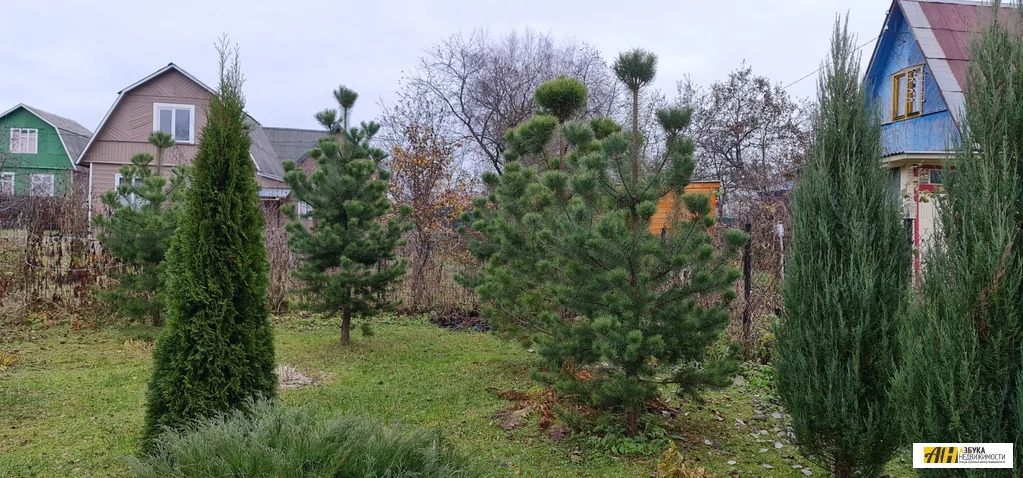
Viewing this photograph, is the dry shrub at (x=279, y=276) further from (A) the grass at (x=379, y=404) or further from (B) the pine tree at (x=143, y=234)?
(B) the pine tree at (x=143, y=234)

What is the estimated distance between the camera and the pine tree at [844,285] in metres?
3.44

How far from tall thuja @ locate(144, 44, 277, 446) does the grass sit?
1.67 ft

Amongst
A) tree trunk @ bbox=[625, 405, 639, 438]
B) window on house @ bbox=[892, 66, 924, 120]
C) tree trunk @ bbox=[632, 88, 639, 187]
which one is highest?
window on house @ bbox=[892, 66, 924, 120]

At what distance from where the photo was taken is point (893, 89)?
12.3 metres

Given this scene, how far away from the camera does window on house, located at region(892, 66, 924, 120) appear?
1145cm

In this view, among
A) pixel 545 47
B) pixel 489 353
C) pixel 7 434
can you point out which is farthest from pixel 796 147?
pixel 7 434

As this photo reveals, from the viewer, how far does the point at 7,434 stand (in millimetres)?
5027

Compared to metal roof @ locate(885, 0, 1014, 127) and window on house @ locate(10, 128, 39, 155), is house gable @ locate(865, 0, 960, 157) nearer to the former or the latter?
metal roof @ locate(885, 0, 1014, 127)

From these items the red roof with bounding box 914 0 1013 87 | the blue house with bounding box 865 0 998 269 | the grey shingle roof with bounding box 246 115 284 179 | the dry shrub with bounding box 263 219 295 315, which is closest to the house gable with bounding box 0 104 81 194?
the grey shingle roof with bounding box 246 115 284 179

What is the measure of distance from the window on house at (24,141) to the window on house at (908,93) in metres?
31.6

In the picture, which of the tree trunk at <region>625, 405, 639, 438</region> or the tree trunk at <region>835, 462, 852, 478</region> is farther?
the tree trunk at <region>625, 405, 639, 438</region>

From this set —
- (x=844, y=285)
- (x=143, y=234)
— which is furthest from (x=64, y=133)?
(x=844, y=285)

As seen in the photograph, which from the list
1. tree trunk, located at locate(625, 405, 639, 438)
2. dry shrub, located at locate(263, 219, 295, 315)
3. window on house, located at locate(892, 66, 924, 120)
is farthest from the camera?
dry shrub, located at locate(263, 219, 295, 315)

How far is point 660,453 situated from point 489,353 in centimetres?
446
